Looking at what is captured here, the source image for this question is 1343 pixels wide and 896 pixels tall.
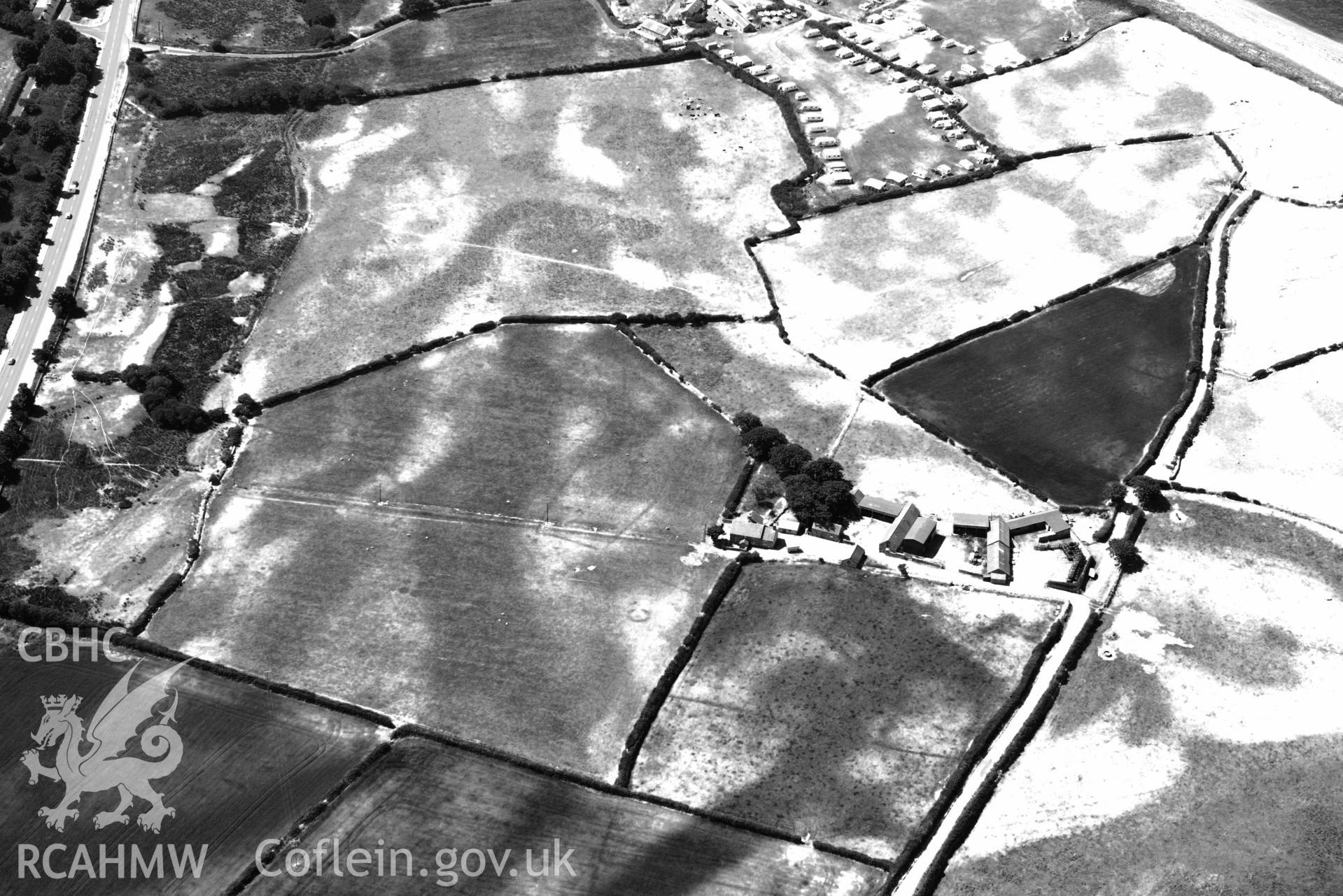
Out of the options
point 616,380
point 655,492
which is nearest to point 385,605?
point 655,492

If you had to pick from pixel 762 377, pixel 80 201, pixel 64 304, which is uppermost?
pixel 80 201

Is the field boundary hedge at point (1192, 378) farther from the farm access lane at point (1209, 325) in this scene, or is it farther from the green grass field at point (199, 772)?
the green grass field at point (199, 772)

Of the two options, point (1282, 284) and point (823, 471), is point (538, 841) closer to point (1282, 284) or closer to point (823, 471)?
point (823, 471)

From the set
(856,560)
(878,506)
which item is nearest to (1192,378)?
(878,506)

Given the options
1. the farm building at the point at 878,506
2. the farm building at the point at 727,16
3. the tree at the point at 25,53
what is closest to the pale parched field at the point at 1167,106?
the farm building at the point at 727,16

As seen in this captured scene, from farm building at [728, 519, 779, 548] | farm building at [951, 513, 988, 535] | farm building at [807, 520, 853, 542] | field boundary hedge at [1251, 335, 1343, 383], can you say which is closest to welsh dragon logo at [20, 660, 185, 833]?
farm building at [728, 519, 779, 548]

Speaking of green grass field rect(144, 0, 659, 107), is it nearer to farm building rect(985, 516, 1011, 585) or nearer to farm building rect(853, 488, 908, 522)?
farm building rect(853, 488, 908, 522)
